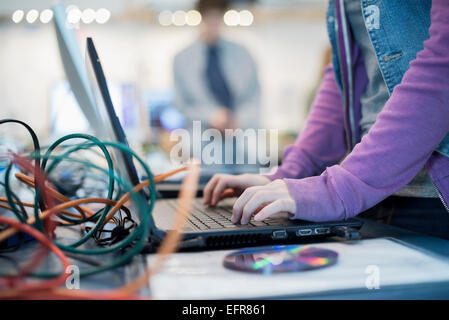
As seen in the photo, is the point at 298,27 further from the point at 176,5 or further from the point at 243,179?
the point at 243,179

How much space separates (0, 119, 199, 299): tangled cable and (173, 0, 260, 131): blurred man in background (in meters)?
2.13

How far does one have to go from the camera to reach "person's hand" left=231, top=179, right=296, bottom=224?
553mm

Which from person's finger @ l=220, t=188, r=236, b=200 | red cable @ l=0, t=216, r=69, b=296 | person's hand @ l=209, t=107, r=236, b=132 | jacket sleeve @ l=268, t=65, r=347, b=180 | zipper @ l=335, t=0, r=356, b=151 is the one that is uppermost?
zipper @ l=335, t=0, r=356, b=151

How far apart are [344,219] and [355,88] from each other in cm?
34

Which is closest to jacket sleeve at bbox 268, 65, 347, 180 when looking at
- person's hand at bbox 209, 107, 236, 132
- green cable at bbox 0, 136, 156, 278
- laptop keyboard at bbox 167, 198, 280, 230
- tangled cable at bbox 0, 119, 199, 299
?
laptop keyboard at bbox 167, 198, 280, 230

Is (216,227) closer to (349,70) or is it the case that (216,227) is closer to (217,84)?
(349,70)

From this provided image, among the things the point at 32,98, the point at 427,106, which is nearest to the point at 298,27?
the point at 32,98

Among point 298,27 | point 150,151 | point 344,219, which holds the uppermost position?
point 298,27

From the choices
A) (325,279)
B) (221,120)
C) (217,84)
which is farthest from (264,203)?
(217,84)

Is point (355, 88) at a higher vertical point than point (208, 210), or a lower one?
higher

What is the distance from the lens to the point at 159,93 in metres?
3.46

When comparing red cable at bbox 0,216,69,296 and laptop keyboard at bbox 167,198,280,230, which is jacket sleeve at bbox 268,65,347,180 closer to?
laptop keyboard at bbox 167,198,280,230

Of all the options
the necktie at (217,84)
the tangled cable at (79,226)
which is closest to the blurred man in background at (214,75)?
the necktie at (217,84)

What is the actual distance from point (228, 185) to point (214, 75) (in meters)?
2.14
